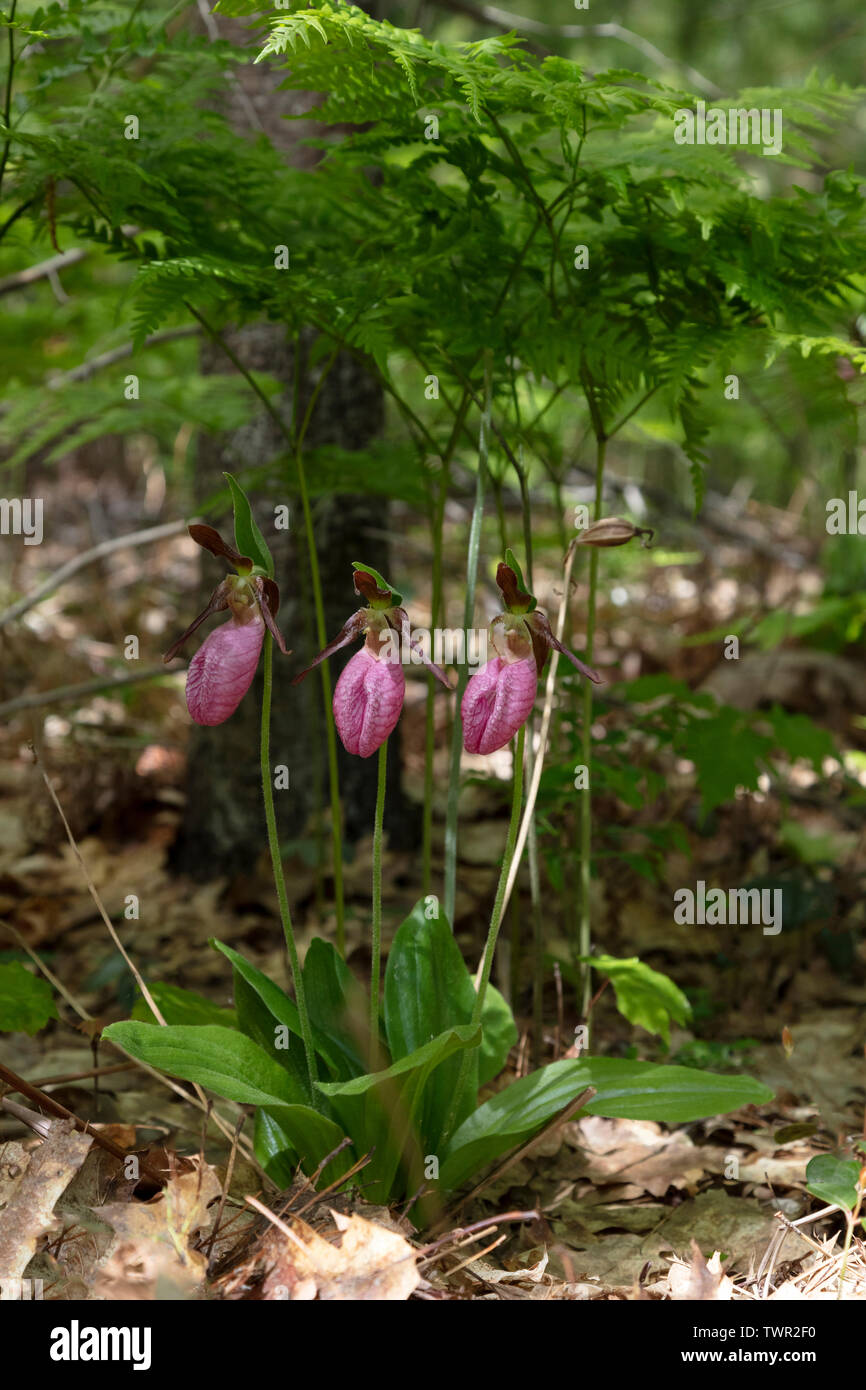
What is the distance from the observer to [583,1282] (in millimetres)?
1578

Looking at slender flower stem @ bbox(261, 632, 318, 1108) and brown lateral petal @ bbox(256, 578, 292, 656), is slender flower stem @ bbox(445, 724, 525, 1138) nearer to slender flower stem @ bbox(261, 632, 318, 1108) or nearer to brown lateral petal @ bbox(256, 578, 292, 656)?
slender flower stem @ bbox(261, 632, 318, 1108)

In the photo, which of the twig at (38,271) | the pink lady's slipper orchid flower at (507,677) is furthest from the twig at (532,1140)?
the twig at (38,271)

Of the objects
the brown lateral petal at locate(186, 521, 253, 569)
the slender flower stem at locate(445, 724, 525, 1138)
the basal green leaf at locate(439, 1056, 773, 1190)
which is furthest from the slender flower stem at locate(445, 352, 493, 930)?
the brown lateral petal at locate(186, 521, 253, 569)

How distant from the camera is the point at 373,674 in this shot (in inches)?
57.4

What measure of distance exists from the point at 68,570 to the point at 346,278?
206 cm

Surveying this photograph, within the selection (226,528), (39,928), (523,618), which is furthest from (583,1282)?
(226,528)

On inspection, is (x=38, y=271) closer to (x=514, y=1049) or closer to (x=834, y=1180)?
(x=514, y=1049)

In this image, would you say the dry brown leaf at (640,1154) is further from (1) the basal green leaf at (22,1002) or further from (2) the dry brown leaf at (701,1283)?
(1) the basal green leaf at (22,1002)

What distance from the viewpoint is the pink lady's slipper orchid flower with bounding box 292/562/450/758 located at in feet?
4.77

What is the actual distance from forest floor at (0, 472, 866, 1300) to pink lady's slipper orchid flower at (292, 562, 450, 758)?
0.37 m

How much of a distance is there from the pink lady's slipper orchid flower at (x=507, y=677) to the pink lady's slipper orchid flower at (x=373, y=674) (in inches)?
2.5

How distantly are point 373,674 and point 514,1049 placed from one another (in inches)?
45.6

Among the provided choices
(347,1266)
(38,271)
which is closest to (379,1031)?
(347,1266)
